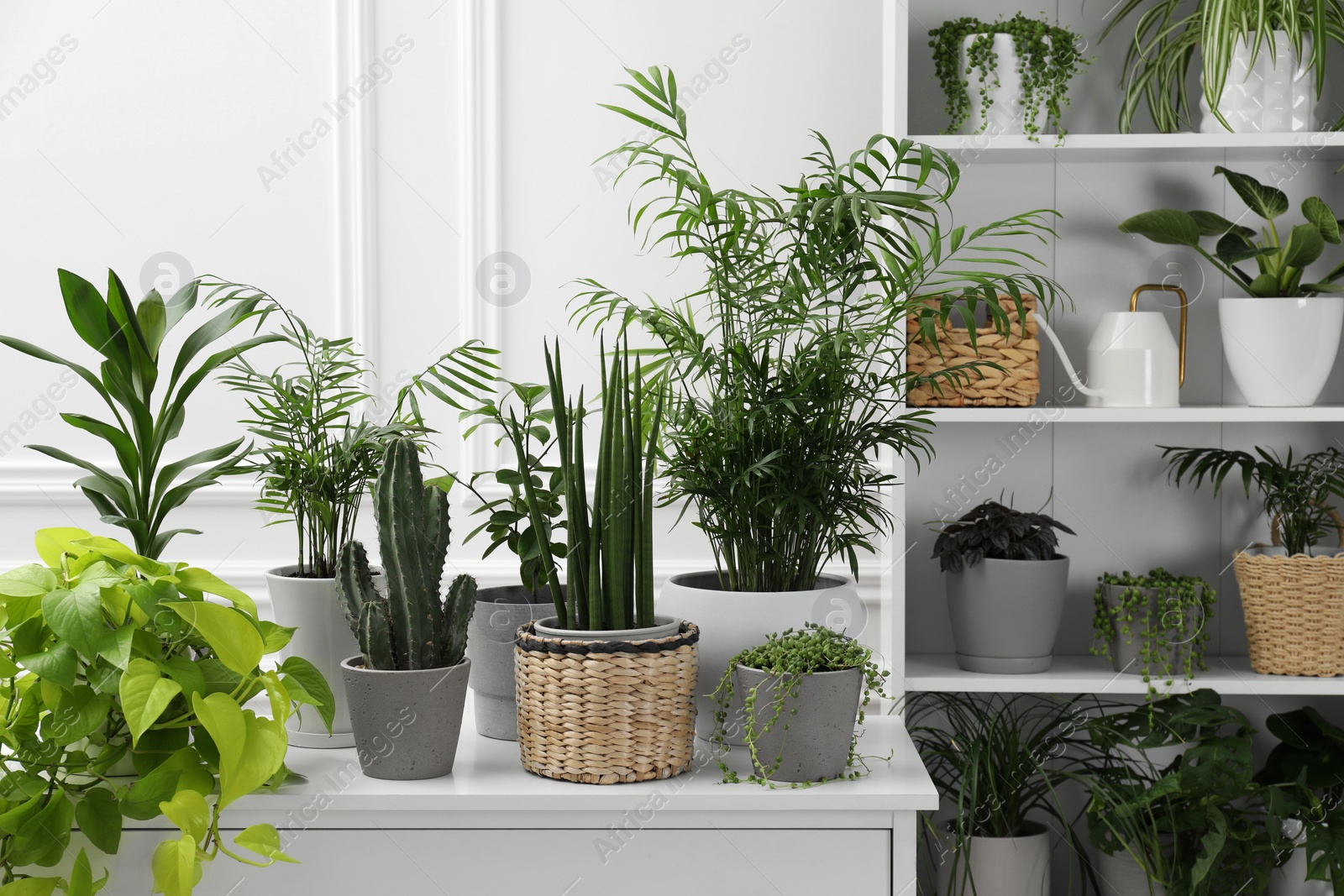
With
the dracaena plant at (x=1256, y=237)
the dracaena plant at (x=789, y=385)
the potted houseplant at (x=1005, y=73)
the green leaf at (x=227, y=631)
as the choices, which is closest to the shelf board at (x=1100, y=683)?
the dracaena plant at (x=789, y=385)

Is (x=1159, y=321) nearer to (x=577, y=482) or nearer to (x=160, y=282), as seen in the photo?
(x=577, y=482)

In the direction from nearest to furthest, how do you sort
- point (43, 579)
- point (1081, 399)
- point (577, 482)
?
point (43, 579) → point (577, 482) → point (1081, 399)

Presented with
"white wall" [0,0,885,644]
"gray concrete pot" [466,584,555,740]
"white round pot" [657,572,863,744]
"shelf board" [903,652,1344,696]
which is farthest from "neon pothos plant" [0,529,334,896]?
"shelf board" [903,652,1344,696]

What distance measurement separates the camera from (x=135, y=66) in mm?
1785

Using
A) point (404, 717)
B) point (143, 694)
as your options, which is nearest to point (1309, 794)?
point (404, 717)

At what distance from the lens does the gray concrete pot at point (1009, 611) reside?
1508 mm

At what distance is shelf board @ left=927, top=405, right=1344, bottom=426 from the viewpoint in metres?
1.47

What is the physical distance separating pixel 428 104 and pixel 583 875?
4.13 feet

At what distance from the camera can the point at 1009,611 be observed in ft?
5.00

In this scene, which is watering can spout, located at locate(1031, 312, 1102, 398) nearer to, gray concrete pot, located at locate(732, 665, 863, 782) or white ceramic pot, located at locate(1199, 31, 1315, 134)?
white ceramic pot, located at locate(1199, 31, 1315, 134)

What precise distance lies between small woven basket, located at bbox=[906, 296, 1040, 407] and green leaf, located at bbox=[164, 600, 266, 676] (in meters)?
0.91

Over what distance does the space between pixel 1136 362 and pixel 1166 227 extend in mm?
217

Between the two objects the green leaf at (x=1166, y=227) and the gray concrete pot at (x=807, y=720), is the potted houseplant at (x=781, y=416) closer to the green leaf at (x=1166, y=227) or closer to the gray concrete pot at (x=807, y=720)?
the gray concrete pot at (x=807, y=720)

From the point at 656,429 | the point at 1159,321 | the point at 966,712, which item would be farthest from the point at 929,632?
the point at 656,429
